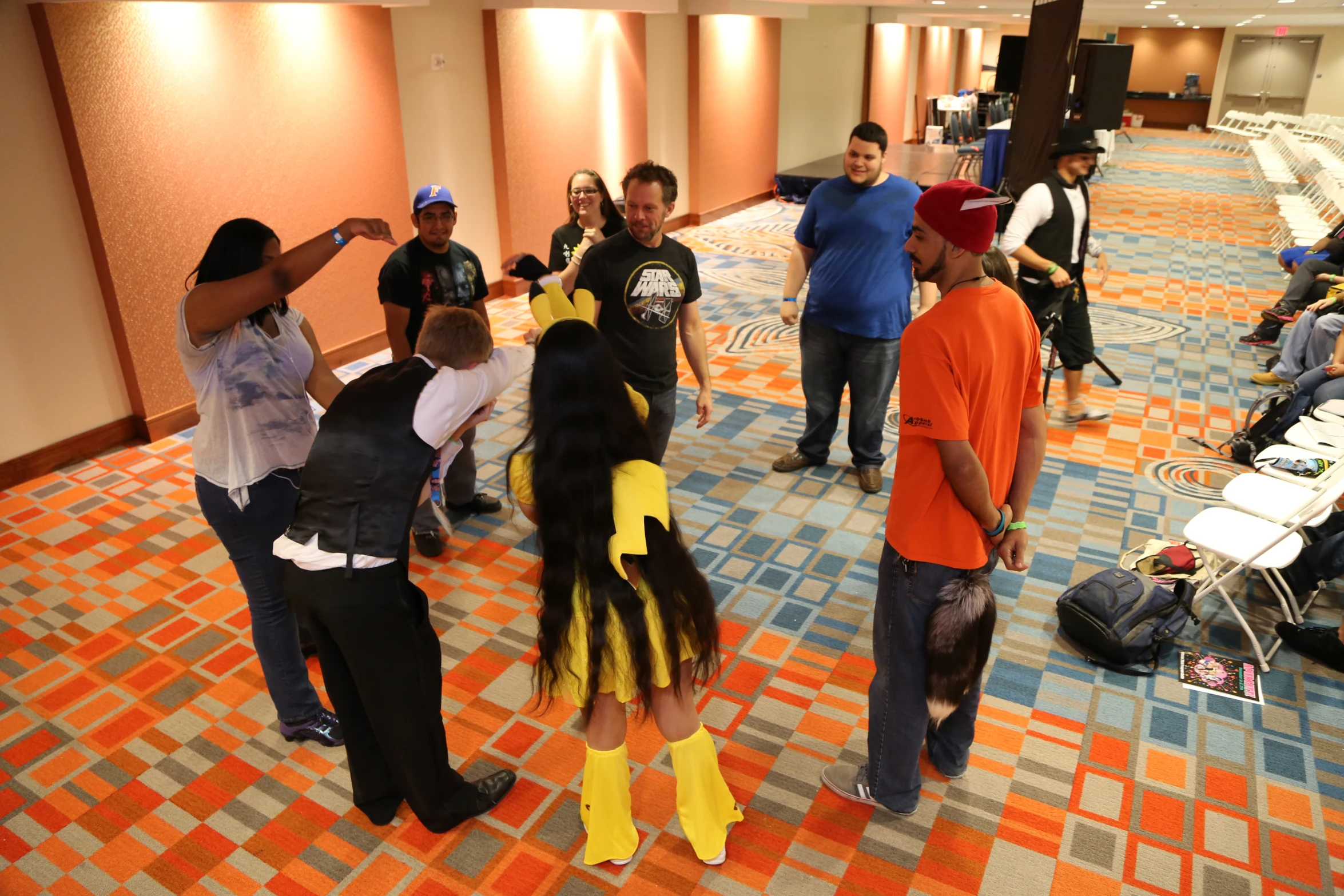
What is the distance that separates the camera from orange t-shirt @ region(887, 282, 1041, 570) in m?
2.06

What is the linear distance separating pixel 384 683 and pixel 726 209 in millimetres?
10640

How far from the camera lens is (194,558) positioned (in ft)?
13.7

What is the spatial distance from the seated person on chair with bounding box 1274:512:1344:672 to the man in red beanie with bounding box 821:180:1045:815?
1771mm

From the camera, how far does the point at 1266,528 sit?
3.46 meters

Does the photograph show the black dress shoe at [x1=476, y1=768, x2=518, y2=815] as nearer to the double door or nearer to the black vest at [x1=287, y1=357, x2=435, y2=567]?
the black vest at [x1=287, y1=357, x2=435, y2=567]

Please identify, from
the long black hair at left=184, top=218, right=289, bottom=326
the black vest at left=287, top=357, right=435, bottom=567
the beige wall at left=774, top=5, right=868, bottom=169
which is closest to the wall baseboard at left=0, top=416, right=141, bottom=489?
the long black hair at left=184, top=218, right=289, bottom=326

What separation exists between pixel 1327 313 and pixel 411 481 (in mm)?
6066

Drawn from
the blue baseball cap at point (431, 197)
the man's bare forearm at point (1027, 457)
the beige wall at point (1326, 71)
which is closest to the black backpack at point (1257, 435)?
the man's bare forearm at point (1027, 457)

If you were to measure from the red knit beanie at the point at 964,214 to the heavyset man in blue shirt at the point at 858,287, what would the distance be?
2039mm

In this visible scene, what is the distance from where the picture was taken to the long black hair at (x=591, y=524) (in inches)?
75.3

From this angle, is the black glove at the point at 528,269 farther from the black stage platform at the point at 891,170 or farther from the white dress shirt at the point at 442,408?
the black stage platform at the point at 891,170

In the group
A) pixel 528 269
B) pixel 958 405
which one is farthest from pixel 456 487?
pixel 958 405

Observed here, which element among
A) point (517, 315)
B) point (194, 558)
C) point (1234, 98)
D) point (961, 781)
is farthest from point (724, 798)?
point (1234, 98)

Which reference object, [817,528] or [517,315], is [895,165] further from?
[817,528]
